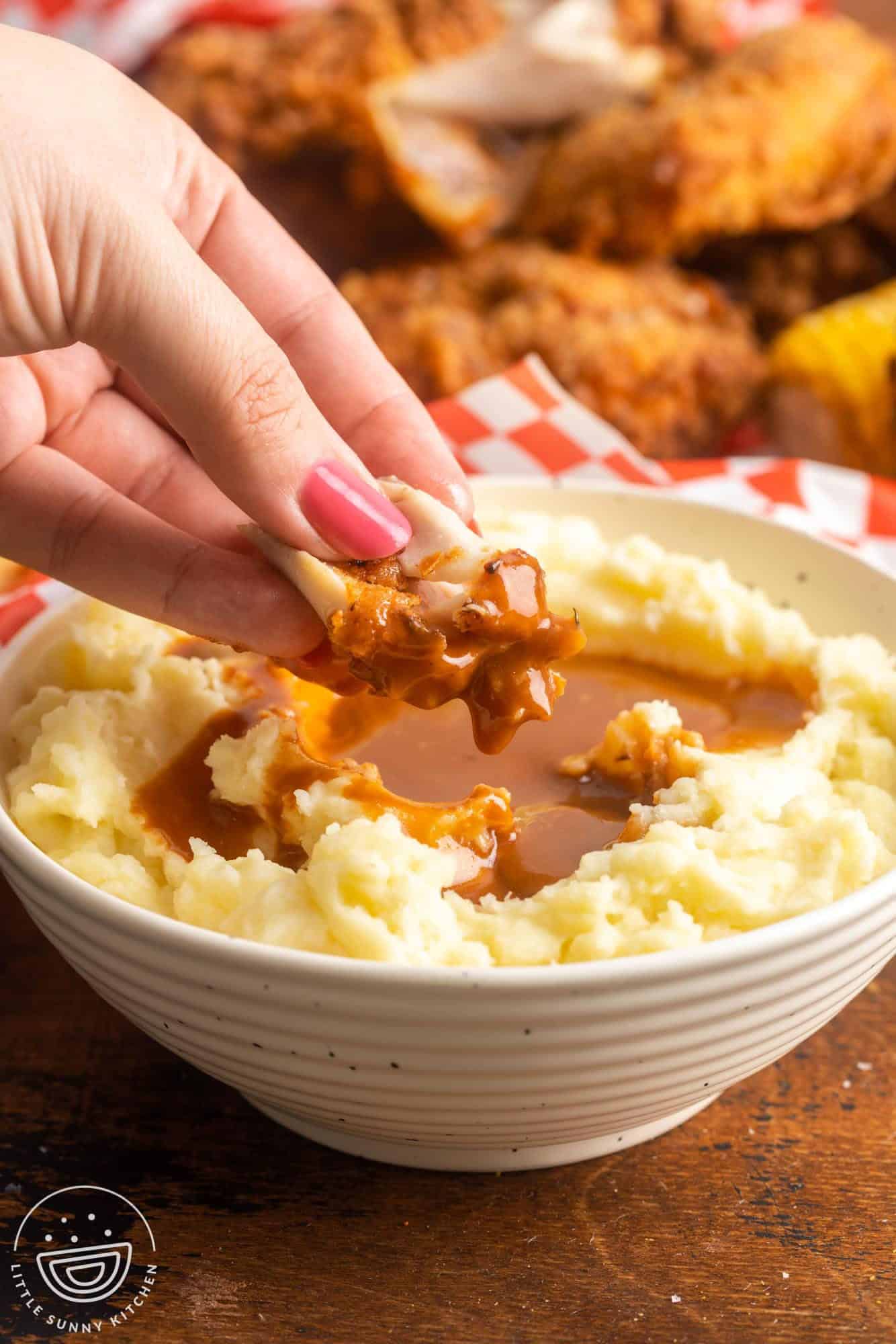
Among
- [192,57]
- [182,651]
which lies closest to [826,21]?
[192,57]

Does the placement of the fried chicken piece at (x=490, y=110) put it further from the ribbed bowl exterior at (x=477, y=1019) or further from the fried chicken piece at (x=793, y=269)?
the ribbed bowl exterior at (x=477, y=1019)

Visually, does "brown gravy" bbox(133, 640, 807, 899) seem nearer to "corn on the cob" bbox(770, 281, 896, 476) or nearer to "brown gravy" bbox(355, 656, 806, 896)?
"brown gravy" bbox(355, 656, 806, 896)

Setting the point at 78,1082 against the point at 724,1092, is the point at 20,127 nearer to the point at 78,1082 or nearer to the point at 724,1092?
the point at 78,1082

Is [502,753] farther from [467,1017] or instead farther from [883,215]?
[883,215]

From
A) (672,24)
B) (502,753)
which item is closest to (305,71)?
(672,24)

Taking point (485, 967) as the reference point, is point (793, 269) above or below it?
below

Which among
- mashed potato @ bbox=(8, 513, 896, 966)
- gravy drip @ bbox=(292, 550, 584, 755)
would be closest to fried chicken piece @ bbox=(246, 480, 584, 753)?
gravy drip @ bbox=(292, 550, 584, 755)
